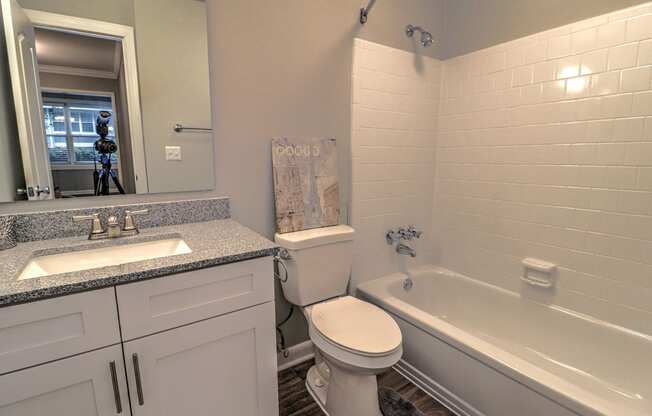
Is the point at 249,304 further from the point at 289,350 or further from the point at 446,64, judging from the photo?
the point at 446,64

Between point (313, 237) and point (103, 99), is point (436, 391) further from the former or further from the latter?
point (103, 99)

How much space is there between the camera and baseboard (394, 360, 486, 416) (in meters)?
1.55

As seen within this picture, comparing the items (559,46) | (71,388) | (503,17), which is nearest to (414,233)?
(559,46)

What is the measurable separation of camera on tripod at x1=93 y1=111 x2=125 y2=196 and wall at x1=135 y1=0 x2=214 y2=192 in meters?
0.13

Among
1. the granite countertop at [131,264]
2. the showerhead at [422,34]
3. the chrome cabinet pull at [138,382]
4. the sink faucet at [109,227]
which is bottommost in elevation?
the chrome cabinet pull at [138,382]

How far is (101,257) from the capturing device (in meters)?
1.21

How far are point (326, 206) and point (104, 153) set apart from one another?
3.56ft

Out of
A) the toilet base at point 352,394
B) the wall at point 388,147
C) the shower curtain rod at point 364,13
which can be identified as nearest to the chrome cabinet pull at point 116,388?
the toilet base at point 352,394

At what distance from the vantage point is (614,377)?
1.58 meters

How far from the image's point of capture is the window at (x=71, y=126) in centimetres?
123

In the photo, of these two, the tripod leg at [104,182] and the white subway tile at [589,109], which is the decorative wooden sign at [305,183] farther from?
the white subway tile at [589,109]

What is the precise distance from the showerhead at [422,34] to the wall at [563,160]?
32 cm

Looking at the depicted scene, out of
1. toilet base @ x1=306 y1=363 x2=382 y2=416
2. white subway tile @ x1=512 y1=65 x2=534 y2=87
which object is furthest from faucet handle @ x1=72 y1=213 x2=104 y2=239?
white subway tile @ x1=512 y1=65 x2=534 y2=87

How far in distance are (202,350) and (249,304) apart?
0.66ft
